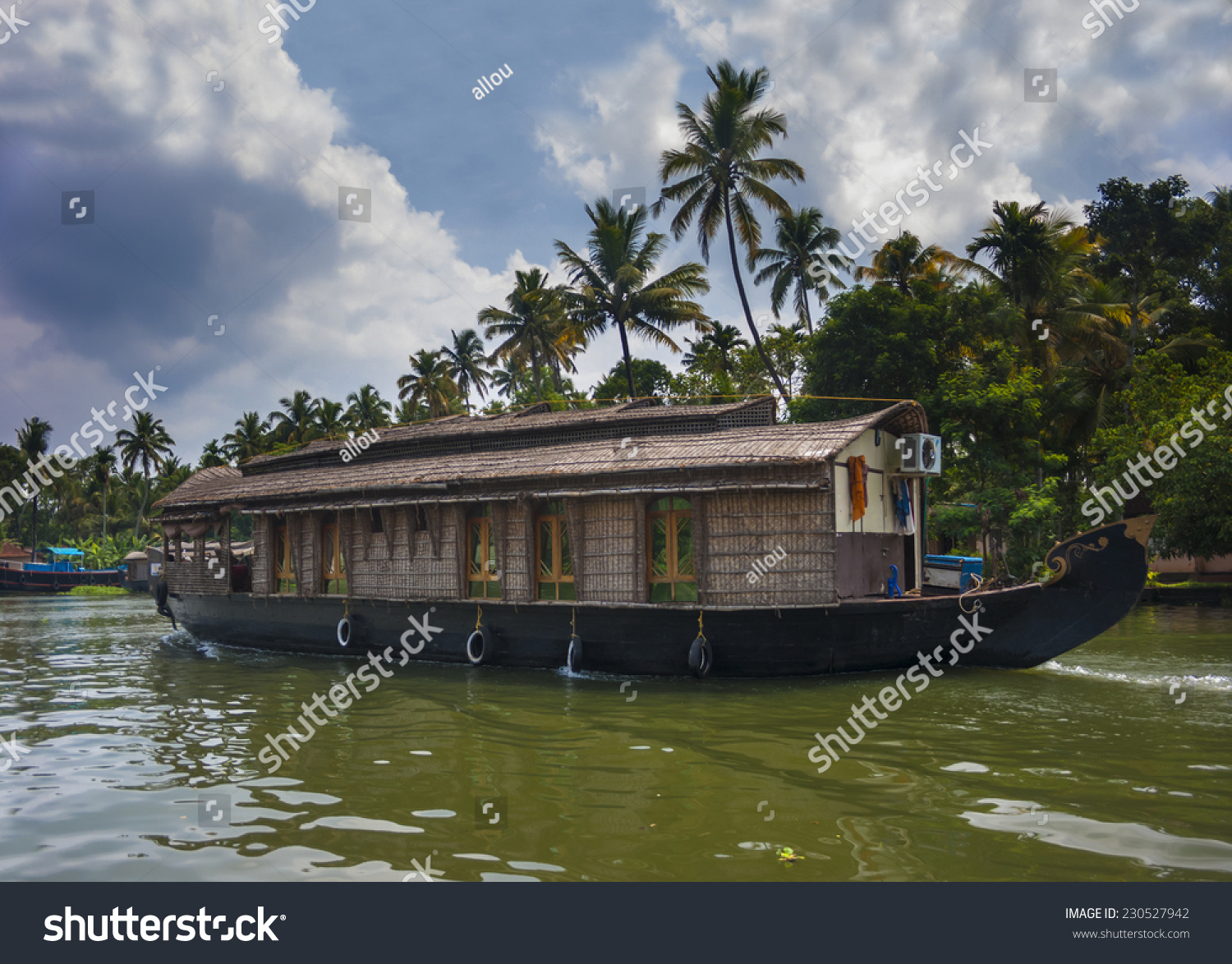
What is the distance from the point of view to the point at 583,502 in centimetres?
993

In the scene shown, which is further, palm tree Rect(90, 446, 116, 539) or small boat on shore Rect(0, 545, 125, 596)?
Result: palm tree Rect(90, 446, 116, 539)

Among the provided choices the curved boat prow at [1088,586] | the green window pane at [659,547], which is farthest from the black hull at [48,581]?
the curved boat prow at [1088,586]

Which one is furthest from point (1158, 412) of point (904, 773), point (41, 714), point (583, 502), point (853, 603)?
point (41, 714)

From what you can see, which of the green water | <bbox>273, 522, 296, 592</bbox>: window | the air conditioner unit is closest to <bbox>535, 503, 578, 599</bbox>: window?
the green water

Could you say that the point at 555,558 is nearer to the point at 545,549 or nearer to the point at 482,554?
the point at 545,549

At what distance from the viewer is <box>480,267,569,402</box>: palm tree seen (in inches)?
1093

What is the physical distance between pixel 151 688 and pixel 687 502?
6470mm

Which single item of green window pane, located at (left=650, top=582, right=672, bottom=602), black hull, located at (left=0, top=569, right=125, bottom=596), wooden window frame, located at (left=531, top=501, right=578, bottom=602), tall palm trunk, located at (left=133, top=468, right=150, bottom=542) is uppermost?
tall palm trunk, located at (left=133, top=468, right=150, bottom=542)

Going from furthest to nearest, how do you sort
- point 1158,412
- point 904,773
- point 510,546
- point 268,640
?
1. point 1158,412
2. point 268,640
3. point 510,546
4. point 904,773

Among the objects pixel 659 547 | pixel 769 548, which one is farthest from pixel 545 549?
pixel 769 548

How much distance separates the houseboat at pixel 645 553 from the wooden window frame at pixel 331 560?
0.04m

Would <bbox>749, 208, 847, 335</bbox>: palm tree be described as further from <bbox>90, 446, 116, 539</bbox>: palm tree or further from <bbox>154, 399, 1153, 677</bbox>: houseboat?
<bbox>90, 446, 116, 539</bbox>: palm tree

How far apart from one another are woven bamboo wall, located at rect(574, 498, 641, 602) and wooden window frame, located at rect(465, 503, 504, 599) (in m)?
1.58

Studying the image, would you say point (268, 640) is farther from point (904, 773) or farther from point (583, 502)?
point (904, 773)
